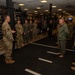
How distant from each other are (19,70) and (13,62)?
2.15 feet

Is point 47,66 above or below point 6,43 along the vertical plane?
below

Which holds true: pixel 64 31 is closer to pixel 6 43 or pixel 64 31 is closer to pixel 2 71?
pixel 6 43

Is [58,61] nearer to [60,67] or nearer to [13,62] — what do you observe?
[60,67]

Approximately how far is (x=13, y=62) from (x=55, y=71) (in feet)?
4.80

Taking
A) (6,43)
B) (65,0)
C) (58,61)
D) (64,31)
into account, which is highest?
(65,0)

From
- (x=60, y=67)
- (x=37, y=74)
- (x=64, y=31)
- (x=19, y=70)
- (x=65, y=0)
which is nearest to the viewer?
(x=37, y=74)

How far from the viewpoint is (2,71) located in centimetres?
348

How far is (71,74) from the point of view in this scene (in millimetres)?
3328

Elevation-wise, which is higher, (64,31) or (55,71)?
(64,31)

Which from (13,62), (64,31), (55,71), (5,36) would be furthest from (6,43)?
(64,31)

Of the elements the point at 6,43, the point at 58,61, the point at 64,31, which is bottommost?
the point at 58,61

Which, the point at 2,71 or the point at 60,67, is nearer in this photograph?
the point at 2,71

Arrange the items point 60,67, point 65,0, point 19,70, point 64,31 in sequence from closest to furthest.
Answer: point 19,70 → point 60,67 → point 64,31 → point 65,0

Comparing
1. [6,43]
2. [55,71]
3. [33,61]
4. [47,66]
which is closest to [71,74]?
[55,71]
